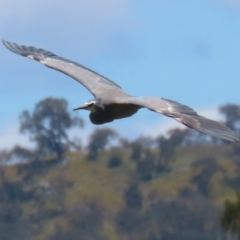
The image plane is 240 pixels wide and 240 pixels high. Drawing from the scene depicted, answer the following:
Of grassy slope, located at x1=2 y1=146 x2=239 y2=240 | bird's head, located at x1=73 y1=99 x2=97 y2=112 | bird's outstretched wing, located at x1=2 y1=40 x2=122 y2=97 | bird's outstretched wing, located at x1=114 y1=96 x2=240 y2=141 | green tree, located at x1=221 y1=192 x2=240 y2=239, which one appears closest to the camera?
bird's outstretched wing, located at x1=114 y1=96 x2=240 y2=141

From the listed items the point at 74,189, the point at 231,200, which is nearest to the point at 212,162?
the point at 231,200

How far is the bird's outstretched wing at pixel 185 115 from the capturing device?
17.7 metres

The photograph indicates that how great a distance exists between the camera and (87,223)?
92.5 feet

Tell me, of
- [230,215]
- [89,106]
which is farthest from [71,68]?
[230,215]

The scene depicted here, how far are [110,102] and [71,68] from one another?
6.18 ft

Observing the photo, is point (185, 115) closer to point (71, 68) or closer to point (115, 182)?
point (71, 68)

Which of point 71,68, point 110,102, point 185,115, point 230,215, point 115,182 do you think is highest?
point 115,182

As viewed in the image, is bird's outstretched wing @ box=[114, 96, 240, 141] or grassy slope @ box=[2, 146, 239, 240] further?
grassy slope @ box=[2, 146, 239, 240]

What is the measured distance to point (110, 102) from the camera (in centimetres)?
1947

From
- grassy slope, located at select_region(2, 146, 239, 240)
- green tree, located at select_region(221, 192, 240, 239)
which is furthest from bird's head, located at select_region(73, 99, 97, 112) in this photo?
grassy slope, located at select_region(2, 146, 239, 240)

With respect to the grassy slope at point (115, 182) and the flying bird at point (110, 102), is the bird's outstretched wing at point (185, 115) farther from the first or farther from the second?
the grassy slope at point (115, 182)

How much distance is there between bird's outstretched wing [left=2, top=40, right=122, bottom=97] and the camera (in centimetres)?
2040

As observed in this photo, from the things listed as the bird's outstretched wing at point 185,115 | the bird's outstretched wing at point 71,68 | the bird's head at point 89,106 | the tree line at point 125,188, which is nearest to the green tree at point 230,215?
the tree line at point 125,188

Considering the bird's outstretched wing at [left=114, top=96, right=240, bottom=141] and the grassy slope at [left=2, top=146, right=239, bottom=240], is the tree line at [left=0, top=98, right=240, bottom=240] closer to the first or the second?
the grassy slope at [left=2, top=146, right=239, bottom=240]
